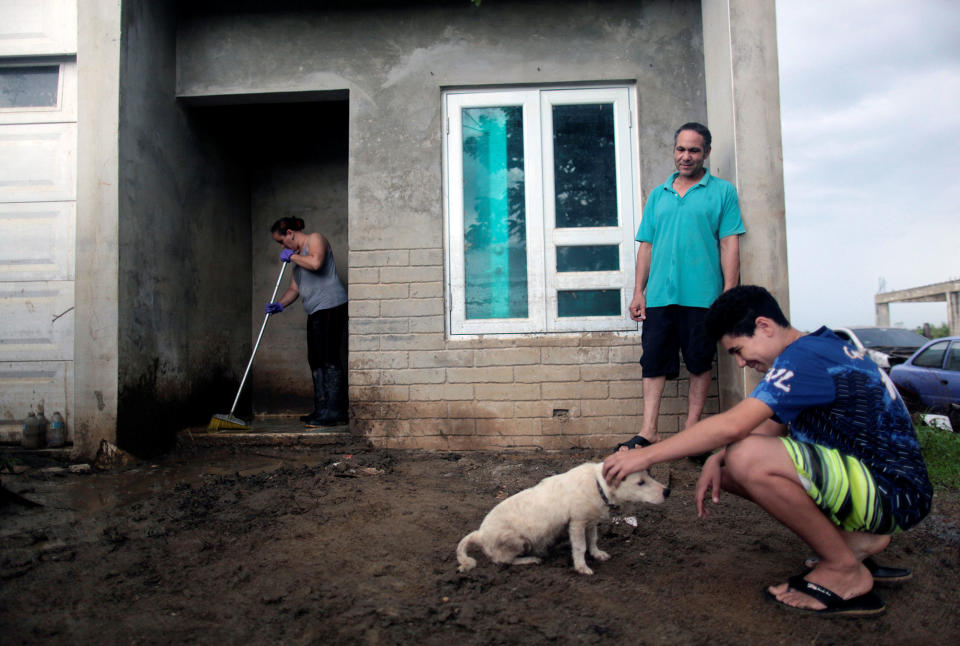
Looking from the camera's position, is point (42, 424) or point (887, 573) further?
point (42, 424)

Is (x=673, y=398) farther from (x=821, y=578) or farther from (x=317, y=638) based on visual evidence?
(x=317, y=638)

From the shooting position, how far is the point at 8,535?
299cm

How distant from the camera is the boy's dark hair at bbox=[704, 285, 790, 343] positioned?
7.33 feet


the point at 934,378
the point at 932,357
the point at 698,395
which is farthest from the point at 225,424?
the point at 932,357

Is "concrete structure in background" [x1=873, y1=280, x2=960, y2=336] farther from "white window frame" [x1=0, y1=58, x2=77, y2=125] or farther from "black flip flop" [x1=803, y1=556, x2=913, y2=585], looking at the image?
"white window frame" [x1=0, y1=58, x2=77, y2=125]

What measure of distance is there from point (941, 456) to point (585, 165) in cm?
354

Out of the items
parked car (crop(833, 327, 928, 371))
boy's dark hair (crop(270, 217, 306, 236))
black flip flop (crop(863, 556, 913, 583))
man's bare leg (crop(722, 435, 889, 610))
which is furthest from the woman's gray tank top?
parked car (crop(833, 327, 928, 371))

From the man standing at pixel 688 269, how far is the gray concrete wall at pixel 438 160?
69cm

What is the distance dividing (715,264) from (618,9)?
2.36 meters

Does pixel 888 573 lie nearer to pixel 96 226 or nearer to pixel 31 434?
pixel 96 226

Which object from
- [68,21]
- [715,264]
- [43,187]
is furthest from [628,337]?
[68,21]

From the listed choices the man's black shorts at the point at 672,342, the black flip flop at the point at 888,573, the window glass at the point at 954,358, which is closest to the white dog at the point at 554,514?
the black flip flop at the point at 888,573

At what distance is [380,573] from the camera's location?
253cm

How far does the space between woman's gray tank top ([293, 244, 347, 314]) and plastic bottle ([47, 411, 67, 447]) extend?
206cm
